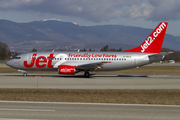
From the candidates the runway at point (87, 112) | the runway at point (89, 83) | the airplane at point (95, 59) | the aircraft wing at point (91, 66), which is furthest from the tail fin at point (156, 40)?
the runway at point (87, 112)

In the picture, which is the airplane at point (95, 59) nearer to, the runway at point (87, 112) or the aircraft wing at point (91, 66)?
the aircraft wing at point (91, 66)

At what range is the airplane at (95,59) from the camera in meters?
36.1

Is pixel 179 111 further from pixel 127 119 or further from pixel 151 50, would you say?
pixel 151 50

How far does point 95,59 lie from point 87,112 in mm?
24799

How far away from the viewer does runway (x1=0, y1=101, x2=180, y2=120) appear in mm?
10711

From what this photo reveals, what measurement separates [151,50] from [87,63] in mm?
9935

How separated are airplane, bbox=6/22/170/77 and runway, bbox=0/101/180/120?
22.6m

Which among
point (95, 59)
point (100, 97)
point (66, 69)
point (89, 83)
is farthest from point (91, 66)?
point (100, 97)

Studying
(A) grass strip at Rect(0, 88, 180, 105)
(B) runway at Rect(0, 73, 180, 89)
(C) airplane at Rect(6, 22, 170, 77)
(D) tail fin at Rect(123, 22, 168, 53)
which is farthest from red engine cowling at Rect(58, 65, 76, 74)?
(A) grass strip at Rect(0, 88, 180, 105)

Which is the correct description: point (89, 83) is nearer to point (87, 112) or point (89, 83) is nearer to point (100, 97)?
point (100, 97)

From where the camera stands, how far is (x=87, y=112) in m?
11.8

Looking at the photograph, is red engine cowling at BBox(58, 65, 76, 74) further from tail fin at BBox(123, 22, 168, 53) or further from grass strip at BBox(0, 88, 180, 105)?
grass strip at BBox(0, 88, 180, 105)

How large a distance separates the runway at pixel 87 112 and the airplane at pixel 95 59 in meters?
22.6

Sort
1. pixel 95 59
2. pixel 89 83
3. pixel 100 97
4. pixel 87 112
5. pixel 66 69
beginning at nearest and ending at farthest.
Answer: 1. pixel 87 112
2. pixel 100 97
3. pixel 89 83
4. pixel 66 69
5. pixel 95 59
